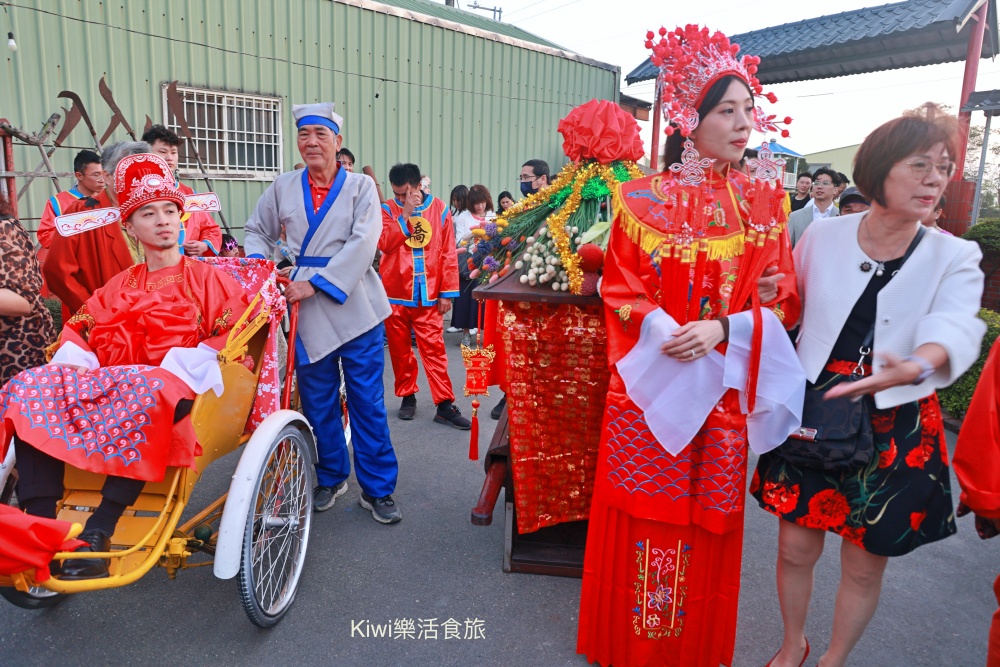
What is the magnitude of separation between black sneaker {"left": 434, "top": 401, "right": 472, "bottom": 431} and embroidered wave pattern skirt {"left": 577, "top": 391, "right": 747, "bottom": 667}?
2443mm

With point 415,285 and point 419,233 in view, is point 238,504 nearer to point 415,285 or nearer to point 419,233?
point 415,285

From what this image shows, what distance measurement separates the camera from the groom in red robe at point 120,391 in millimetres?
2035

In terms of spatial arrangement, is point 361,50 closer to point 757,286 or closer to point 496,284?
point 496,284

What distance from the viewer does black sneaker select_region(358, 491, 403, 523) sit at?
3215 mm

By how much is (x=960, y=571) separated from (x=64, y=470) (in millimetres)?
3608

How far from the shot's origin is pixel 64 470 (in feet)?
7.12

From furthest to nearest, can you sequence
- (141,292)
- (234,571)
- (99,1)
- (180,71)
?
1. (180,71)
2. (99,1)
3. (141,292)
4. (234,571)

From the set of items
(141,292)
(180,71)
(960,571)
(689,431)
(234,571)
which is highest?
(180,71)

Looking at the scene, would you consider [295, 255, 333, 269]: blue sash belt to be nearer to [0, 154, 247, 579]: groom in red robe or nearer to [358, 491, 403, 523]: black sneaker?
[0, 154, 247, 579]: groom in red robe

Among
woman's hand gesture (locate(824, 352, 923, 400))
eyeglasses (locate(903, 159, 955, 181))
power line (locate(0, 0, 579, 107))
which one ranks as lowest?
woman's hand gesture (locate(824, 352, 923, 400))

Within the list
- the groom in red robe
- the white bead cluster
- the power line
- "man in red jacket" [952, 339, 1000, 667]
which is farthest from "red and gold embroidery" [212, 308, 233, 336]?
the power line

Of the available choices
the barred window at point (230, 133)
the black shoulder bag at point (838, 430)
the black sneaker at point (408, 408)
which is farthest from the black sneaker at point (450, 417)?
the barred window at point (230, 133)

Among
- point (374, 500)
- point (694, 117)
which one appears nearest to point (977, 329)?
point (694, 117)

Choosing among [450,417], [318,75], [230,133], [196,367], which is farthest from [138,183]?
[318,75]
